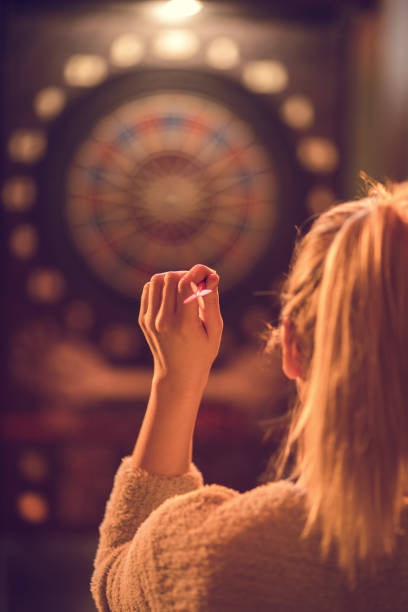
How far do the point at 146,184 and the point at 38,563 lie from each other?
1.62m

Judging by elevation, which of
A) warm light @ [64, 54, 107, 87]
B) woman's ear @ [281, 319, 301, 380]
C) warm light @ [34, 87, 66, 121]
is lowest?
woman's ear @ [281, 319, 301, 380]

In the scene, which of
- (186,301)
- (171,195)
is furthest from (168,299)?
(171,195)

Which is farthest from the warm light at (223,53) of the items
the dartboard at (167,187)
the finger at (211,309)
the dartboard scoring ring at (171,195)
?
the finger at (211,309)

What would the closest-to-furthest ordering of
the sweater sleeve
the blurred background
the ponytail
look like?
the ponytail
the sweater sleeve
the blurred background

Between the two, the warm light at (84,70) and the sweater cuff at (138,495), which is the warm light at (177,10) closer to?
the warm light at (84,70)

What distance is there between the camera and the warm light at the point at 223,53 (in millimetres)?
3213

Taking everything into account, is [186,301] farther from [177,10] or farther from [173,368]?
[177,10]

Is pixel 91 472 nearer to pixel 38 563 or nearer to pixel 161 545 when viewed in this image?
pixel 38 563

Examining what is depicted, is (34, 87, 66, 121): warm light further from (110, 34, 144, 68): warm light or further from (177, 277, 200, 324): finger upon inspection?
(177, 277, 200, 324): finger

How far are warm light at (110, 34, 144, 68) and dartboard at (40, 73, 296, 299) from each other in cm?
15

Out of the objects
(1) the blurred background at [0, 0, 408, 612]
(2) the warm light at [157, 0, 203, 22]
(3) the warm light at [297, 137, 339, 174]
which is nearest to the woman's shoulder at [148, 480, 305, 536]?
(1) the blurred background at [0, 0, 408, 612]

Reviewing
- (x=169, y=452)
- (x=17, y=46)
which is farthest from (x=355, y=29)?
(x=169, y=452)

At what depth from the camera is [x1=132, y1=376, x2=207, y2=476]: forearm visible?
0.68 meters

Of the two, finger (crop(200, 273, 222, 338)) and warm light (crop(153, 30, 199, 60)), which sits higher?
warm light (crop(153, 30, 199, 60))
